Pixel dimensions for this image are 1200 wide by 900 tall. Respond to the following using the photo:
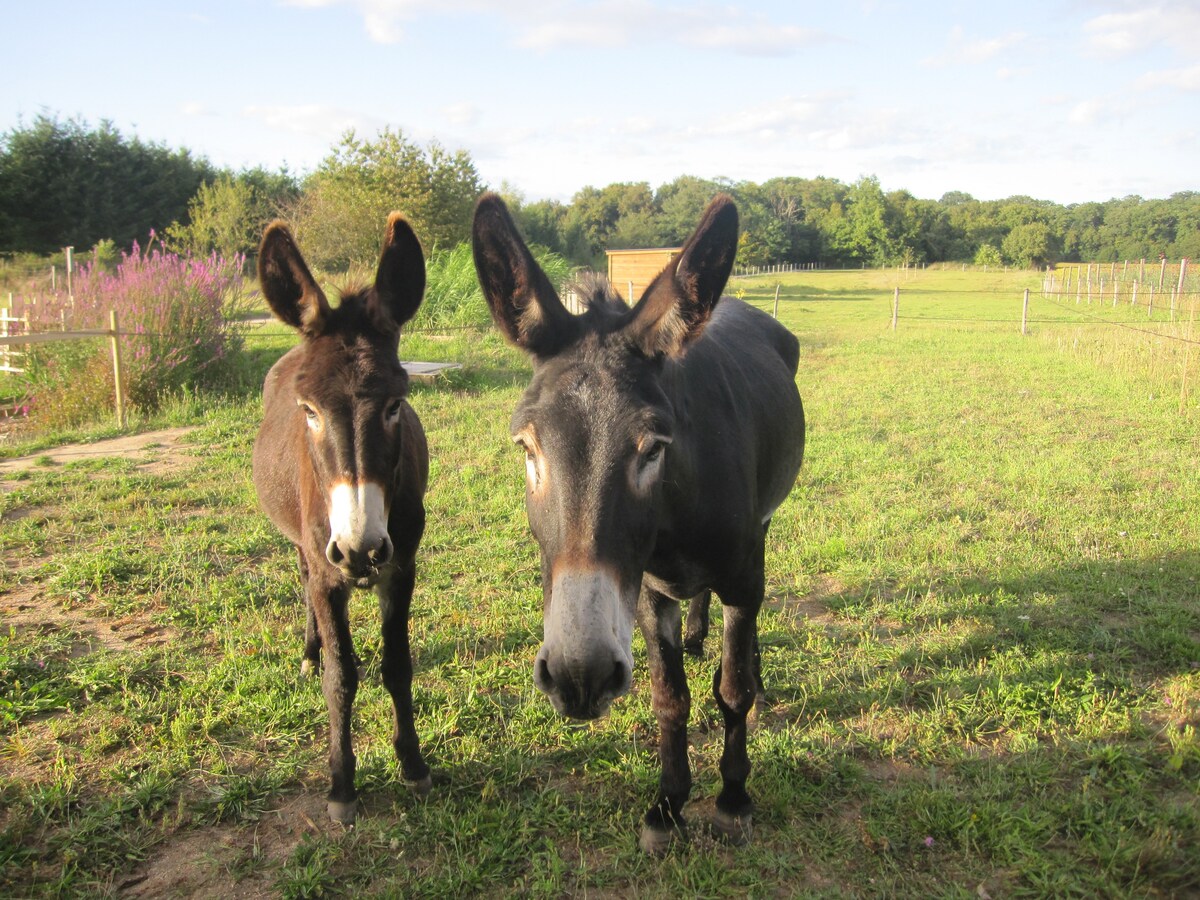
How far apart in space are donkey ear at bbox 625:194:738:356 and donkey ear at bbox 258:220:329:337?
168cm

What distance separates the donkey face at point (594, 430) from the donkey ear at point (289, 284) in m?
1.18

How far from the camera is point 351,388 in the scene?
3113 mm

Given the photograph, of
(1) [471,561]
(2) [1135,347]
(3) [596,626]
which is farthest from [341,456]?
(2) [1135,347]

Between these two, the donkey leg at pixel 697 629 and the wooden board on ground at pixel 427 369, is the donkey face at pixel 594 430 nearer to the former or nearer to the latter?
the donkey leg at pixel 697 629

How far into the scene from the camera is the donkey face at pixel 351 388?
2949 millimetres

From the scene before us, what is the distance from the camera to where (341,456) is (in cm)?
301

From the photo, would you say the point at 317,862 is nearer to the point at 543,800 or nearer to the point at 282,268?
the point at 543,800

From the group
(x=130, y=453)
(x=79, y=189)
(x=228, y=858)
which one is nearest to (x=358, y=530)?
(x=228, y=858)

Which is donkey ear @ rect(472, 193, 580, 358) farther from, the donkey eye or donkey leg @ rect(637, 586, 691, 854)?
donkey leg @ rect(637, 586, 691, 854)

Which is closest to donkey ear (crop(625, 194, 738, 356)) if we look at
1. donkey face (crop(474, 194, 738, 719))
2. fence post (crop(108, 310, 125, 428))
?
donkey face (crop(474, 194, 738, 719))

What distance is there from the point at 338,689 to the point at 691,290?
8.00 feet

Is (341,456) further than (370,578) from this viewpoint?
No

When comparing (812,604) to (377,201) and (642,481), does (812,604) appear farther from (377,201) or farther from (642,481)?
(377,201)

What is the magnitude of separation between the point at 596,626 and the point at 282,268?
2.41 m
